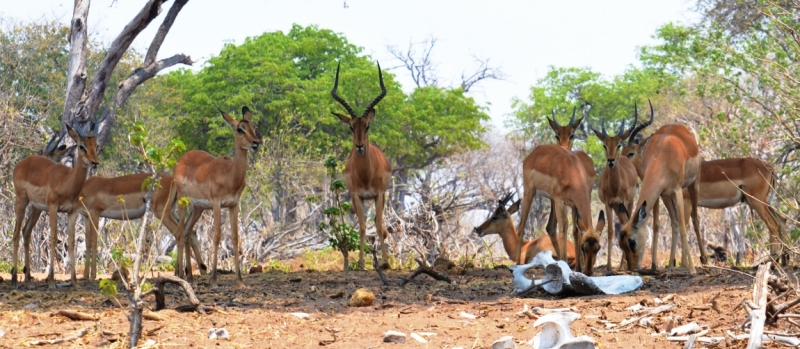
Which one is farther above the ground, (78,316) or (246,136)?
(246,136)

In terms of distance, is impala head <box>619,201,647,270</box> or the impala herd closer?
the impala herd

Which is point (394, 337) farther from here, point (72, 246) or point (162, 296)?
point (72, 246)

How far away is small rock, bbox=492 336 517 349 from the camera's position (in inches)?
205

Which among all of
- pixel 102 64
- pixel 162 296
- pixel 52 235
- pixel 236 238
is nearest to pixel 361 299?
pixel 162 296

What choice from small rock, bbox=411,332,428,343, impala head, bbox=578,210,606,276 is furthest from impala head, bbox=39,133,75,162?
small rock, bbox=411,332,428,343

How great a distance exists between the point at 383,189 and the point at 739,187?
4.08 meters

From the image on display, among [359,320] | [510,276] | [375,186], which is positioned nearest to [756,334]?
[359,320]

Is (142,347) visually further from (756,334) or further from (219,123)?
(219,123)

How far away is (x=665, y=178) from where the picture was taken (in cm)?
957

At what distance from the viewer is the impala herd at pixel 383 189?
8.95m

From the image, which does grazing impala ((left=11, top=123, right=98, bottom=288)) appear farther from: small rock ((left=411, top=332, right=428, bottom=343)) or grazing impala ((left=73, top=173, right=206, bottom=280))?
small rock ((left=411, top=332, right=428, bottom=343))

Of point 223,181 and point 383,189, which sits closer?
point 223,181

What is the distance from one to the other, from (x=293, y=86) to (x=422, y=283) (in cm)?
2061

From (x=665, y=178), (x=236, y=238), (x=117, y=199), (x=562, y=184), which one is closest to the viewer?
(x=236, y=238)
